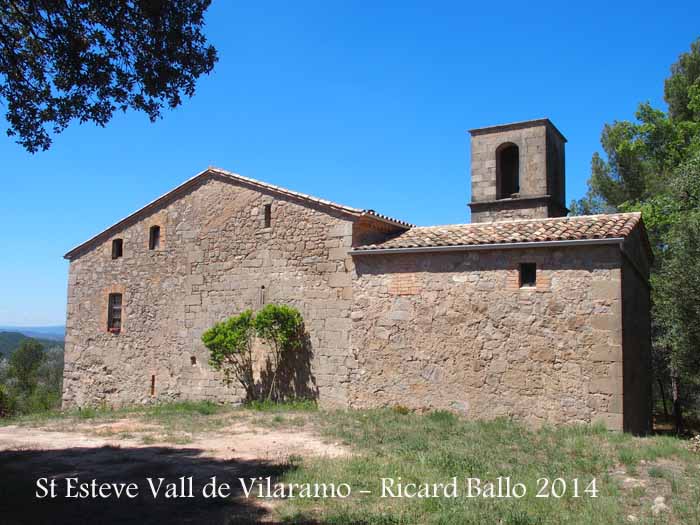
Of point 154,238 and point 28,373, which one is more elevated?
point 154,238

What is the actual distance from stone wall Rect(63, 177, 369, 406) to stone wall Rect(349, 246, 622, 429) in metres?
0.80

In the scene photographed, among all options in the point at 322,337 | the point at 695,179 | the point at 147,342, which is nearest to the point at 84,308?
the point at 147,342

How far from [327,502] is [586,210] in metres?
23.2

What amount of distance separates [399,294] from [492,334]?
2181 mm

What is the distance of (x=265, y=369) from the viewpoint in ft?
47.0

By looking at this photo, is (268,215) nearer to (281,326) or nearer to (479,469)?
(281,326)

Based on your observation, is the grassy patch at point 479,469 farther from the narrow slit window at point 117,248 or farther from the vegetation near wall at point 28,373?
the vegetation near wall at point 28,373

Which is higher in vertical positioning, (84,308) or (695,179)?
(695,179)

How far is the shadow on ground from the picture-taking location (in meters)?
5.97

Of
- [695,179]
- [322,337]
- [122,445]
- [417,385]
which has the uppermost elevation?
[695,179]

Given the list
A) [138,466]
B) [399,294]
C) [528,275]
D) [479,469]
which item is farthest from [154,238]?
[479,469]

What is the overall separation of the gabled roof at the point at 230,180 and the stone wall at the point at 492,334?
1.15 m

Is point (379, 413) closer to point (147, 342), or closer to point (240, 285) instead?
point (240, 285)

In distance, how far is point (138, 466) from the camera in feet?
26.5
